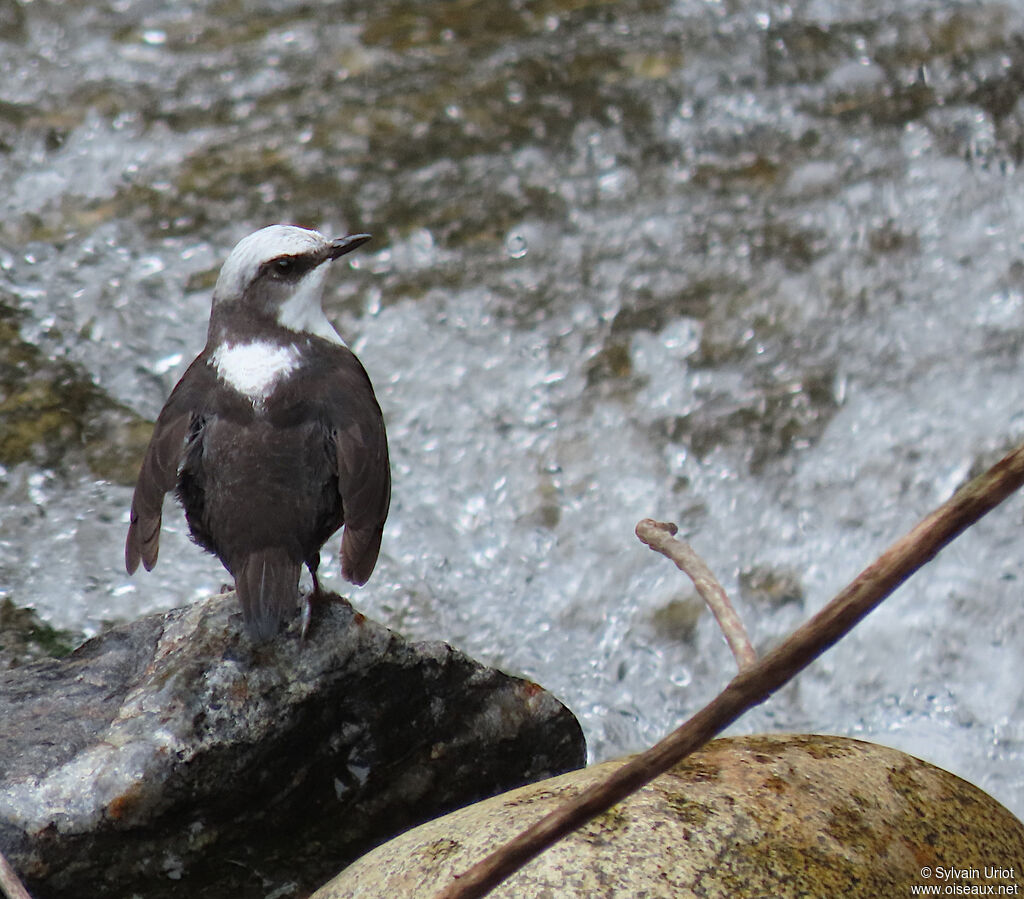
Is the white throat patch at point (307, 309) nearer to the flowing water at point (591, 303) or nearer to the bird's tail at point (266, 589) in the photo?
the bird's tail at point (266, 589)

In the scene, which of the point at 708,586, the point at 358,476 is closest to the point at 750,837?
the point at 708,586

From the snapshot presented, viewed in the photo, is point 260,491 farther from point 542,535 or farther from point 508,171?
point 508,171

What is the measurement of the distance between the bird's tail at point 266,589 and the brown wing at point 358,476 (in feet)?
0.58

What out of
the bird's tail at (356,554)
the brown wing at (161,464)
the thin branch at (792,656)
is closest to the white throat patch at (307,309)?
the brown wing at (161,464)

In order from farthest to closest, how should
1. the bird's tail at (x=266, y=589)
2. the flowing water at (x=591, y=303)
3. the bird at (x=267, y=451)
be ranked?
1. the flowing water at (x=591, y=303)
2. the bird at (x=267, y=451)
3. the bird's tail at (x=266, y=589)

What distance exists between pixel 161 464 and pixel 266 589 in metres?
0.48

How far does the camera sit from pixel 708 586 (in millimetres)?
Result: 2002

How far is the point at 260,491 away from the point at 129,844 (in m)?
0.84

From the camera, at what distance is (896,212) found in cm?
651

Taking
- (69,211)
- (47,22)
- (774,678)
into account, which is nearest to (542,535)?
(69,211)

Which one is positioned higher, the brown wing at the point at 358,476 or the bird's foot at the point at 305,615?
the brown wing at the point at 358,476

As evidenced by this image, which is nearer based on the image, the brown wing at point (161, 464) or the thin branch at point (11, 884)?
the thin branch at point (11, 884)

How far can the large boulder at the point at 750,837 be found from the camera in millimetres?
2475

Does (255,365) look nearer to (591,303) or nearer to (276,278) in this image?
(276,278)
